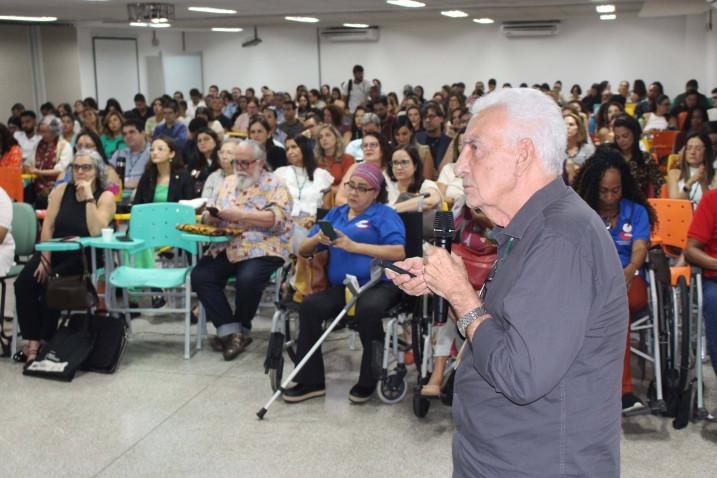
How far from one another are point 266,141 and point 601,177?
13.3ft

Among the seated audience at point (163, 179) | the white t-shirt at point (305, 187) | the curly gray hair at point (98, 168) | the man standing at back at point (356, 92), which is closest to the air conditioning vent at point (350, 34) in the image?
the man standing at back at point (356, 92)

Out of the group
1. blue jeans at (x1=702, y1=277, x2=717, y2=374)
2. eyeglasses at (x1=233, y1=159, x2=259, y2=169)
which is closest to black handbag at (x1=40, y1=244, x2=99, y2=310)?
eyeglasses at (x1=233, y1=159, x2=259, y2=169)

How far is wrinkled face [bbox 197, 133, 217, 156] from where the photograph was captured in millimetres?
6840

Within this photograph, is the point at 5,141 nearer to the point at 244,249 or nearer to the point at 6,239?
the point at 6,239

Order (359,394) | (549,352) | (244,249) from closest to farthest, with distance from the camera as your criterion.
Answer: (549,352) → (359,394) → (244,249)

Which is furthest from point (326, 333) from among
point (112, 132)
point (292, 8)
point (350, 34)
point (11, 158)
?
point (350, 34)

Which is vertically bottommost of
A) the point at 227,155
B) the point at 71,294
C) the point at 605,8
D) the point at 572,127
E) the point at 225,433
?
the point at 225,433

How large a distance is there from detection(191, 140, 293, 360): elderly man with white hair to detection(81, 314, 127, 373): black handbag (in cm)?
52

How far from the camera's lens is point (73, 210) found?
16.3 ft

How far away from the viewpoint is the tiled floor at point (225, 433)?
3.38 meters

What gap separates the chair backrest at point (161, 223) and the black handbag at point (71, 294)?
0.63 m

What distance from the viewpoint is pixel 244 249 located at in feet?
Result: 16.1

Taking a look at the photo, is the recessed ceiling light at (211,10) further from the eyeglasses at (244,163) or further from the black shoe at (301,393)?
the black shoe at (301,393)

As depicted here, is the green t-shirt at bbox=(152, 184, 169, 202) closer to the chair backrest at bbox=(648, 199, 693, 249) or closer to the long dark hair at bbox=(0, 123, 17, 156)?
the long dark hair at bbox=(0, 123, 17, 156)
